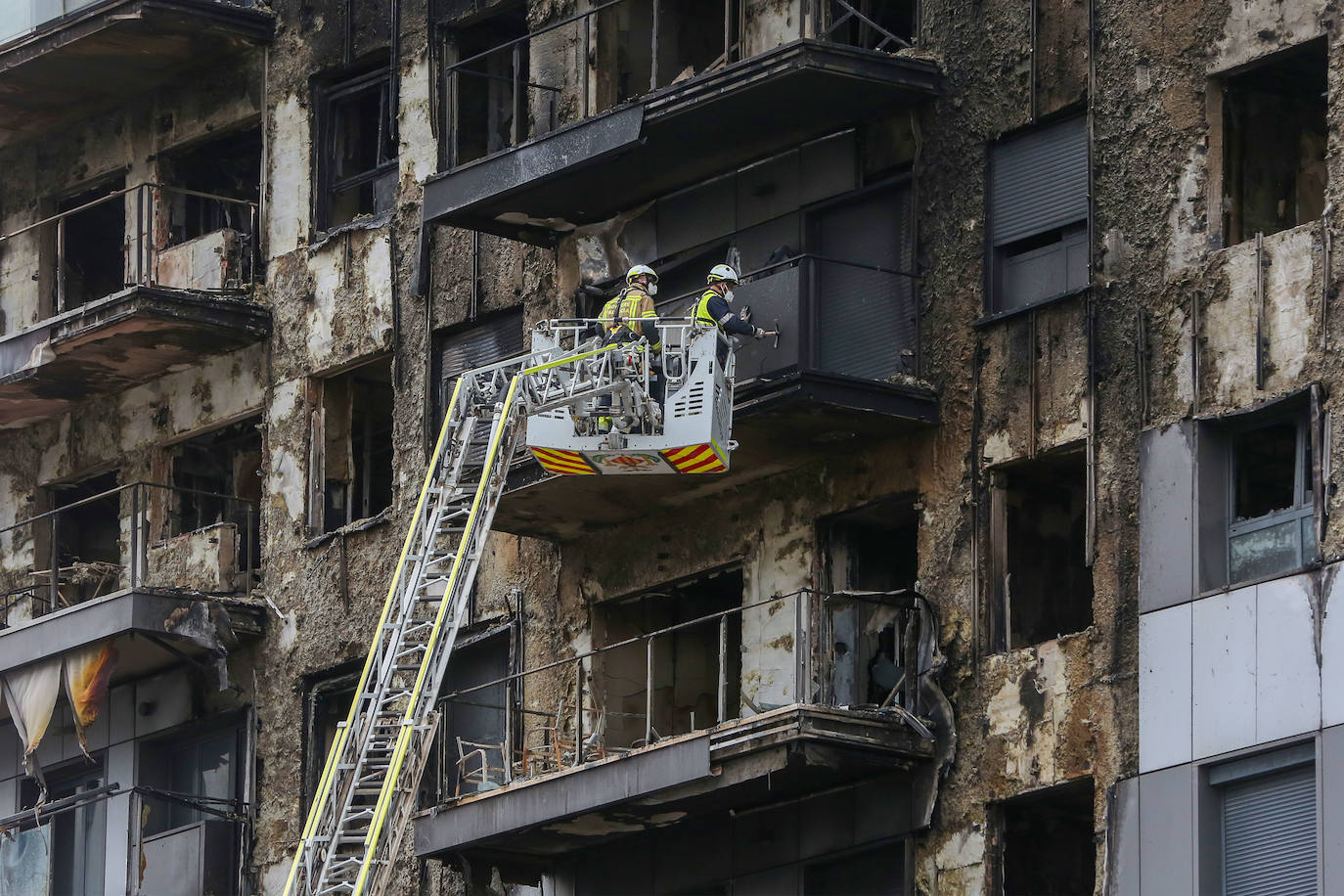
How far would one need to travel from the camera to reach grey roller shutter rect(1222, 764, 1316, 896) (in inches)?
1063

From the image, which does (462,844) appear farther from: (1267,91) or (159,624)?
(1267,91)

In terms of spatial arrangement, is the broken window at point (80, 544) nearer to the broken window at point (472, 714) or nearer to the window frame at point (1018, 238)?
the broken window at point (472, 714)

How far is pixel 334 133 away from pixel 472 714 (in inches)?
260

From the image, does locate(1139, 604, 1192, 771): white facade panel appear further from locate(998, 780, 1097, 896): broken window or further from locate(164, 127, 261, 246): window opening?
locate(164, 127, 261, 246): window opening

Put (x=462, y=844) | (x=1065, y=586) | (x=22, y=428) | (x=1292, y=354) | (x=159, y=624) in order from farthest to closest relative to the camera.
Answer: (x=22, y=428), (x=159, y=624), (x=462, y=844), (x=1065, y=586), (x=1292, y=354)

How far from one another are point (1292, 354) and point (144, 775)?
47.8 feet

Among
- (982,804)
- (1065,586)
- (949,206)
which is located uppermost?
(949,206)

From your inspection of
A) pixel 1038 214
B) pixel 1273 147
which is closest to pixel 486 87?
pixel 1038 214

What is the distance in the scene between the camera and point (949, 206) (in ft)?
102

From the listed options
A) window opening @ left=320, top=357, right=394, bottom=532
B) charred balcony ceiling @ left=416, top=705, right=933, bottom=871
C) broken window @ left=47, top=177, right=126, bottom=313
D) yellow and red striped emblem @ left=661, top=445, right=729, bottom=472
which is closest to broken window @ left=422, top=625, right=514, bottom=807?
charred balcony ceiling @ left=416, top=705, right=933, bottom=871

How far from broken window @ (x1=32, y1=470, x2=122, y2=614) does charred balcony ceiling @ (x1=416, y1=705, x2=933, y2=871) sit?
24.2 feet

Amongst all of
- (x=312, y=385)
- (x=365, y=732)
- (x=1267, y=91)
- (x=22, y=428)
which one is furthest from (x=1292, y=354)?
(x=22, y=428)

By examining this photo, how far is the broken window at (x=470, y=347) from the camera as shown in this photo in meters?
35.3

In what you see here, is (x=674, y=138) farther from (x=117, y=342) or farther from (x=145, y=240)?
(x=145, y=240)
